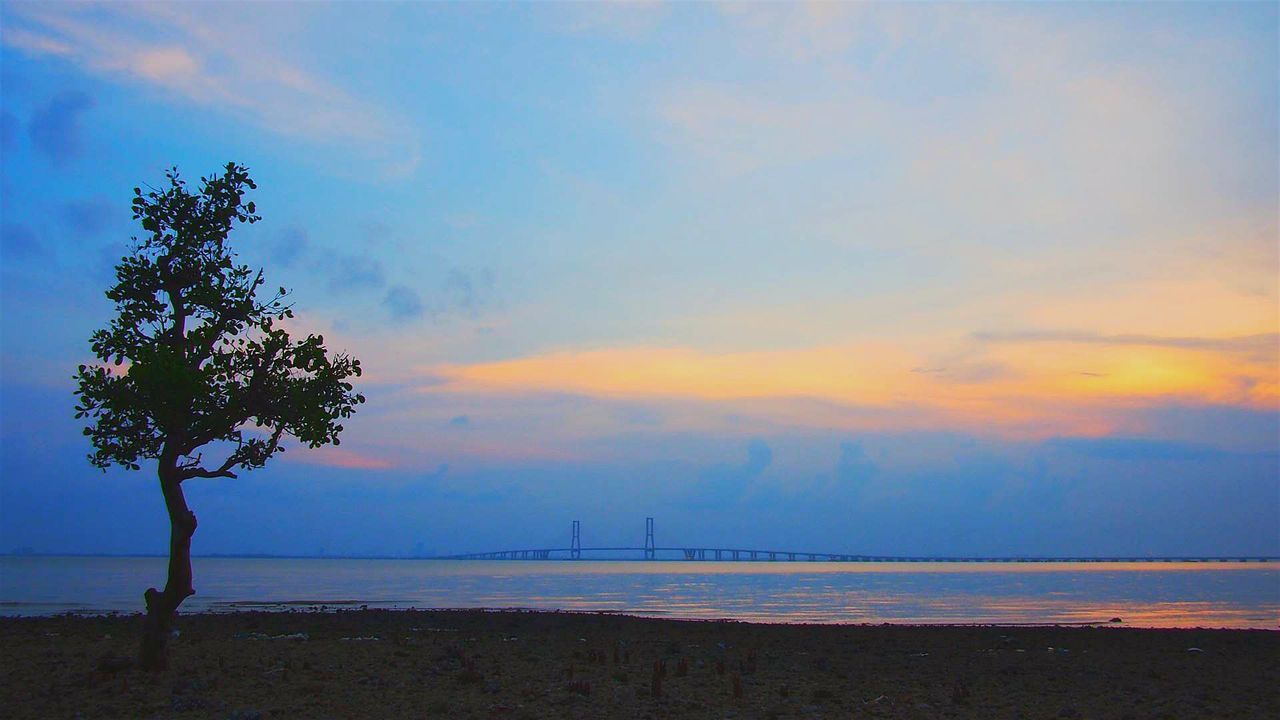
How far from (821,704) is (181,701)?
38.3ft

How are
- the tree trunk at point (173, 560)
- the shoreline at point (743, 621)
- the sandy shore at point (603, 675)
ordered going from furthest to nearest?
the shoreline at point (743, 621)
the tree trunk at point (173, 560)
the sandy shore at point (603, 675)

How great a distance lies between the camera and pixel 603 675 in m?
21.1

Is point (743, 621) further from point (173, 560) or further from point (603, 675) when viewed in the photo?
point (173, 560)

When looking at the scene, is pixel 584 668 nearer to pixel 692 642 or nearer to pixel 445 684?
pixel 445 684

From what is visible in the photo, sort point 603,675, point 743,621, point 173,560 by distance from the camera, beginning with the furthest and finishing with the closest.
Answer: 1. point 743,621
2. point 603,675
3. point 173,560

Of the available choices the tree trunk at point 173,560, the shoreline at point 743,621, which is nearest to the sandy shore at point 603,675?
the tree trunk at point 173,560

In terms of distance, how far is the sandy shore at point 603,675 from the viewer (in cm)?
1748

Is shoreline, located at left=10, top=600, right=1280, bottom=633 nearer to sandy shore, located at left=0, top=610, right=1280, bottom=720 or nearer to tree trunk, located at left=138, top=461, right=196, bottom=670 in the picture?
sandy shore, located at left=0, top=610, right=1280, bottom=720

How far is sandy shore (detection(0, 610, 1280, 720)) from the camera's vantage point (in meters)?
17.5

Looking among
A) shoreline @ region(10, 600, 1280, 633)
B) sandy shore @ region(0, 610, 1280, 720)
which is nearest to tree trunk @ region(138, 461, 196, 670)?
sandy shore @ region(0, 610, 1280, 720)

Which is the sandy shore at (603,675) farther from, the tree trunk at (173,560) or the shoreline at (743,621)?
the shoreline at (743,621)

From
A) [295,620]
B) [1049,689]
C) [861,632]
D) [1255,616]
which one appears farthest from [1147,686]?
[1255,616]

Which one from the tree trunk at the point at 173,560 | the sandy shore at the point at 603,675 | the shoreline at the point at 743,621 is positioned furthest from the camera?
the shoreline at the point at 743,621

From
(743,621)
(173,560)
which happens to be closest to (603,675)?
(173,560)
